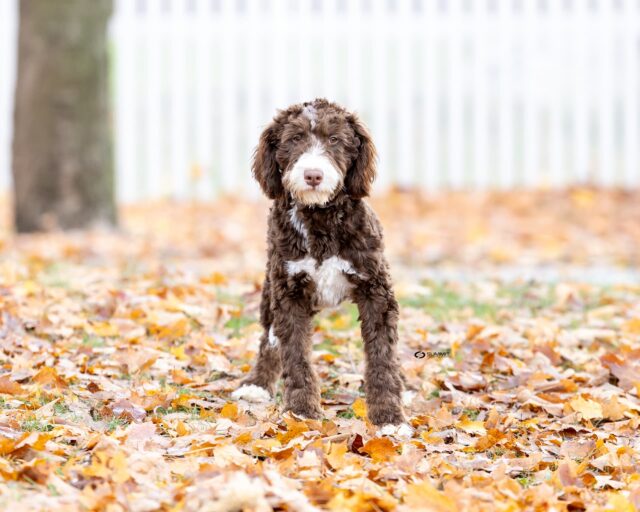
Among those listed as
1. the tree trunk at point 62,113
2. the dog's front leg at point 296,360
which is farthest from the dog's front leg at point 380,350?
the tree trunk at point 62,113

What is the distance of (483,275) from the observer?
8.39 meters

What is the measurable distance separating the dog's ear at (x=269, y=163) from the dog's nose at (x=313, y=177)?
42 cm

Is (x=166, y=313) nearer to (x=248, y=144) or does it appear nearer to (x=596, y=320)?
(x=596, y=320)

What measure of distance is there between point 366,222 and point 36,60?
6.48m

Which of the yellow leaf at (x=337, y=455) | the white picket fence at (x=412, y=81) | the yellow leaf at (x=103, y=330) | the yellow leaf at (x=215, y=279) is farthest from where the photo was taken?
the white picket fence at (x=412, y=81)

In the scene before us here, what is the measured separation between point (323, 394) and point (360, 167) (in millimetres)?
1222

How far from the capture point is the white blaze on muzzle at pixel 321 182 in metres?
4.14

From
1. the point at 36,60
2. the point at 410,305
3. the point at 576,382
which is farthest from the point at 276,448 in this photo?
the point at 36,60

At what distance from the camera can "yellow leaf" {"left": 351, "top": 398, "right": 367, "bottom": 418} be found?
15.4 ft

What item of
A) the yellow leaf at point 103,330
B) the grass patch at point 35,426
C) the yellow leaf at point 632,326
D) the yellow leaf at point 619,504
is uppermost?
the yellow leaf at point 103,330

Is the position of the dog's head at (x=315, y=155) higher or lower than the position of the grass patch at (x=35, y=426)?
higher

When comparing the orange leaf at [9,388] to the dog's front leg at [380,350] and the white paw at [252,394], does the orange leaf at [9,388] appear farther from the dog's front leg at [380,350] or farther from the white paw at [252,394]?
the dog's front leg at [380,350]

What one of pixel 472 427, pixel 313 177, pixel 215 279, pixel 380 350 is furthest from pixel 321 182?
pixel 215 279

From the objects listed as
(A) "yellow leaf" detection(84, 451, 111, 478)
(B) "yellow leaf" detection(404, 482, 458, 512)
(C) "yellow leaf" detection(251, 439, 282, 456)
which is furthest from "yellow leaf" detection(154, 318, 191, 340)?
(B) "yellow leaf" detection(404, 482, 458, 512)
